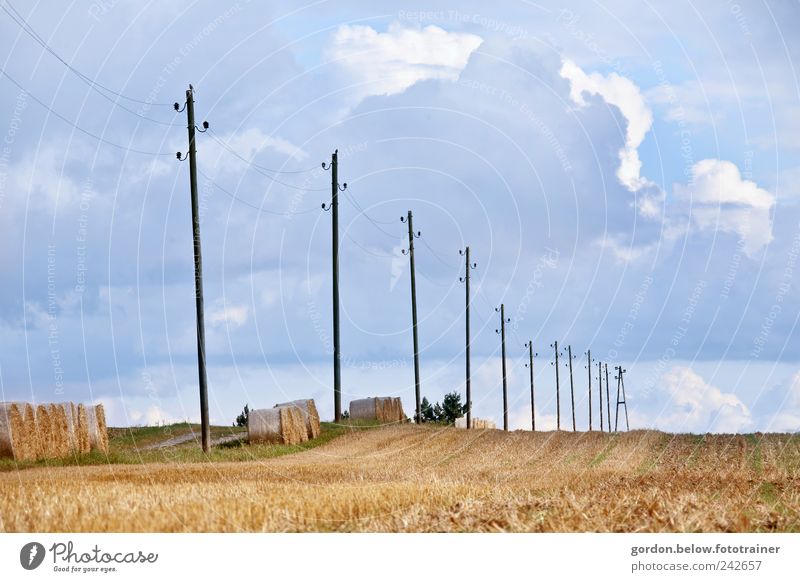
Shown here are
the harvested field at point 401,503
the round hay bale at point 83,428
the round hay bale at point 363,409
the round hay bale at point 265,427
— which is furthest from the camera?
the round hay bale at point 363,409

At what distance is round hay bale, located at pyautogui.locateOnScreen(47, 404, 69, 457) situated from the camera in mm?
30517

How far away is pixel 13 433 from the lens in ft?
93.9

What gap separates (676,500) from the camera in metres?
12.3

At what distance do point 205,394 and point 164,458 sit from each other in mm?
2724

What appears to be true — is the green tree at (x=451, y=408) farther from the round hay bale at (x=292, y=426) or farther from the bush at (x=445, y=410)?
the round hay bale at (x=292, y=426)

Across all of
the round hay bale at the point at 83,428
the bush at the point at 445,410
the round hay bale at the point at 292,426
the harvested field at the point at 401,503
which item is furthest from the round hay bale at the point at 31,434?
the bush at the point at 445,410

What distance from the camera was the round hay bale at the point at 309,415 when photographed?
38825 millimetres

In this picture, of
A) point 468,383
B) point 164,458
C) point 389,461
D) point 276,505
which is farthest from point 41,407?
point 468,383

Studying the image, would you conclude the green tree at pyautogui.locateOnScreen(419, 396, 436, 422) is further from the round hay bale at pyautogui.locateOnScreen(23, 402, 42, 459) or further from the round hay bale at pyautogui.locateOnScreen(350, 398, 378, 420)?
the round hay bale at pyautogui.locateOnScreen(23, 402, 42, 459)

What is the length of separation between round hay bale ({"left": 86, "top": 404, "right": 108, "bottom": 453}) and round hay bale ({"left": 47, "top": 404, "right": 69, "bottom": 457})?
1.33 metres
